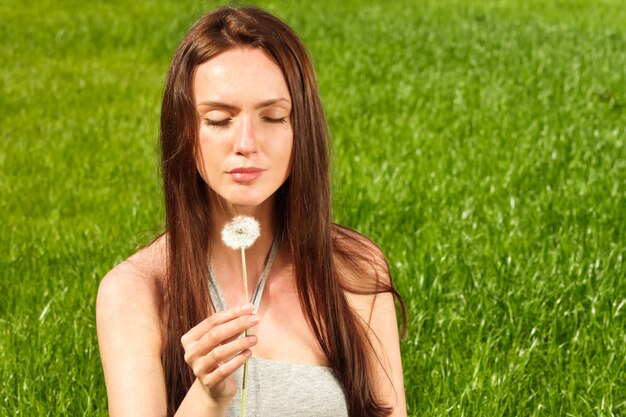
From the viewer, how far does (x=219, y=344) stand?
180cm

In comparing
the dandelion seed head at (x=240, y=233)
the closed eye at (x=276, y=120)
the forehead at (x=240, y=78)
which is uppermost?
the forehead at (x=240, y=78)

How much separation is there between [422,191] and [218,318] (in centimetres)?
387

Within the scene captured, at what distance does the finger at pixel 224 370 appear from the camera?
1.77 metres

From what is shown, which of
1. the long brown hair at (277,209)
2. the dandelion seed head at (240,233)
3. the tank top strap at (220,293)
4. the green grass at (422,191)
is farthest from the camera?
the green grass at (422,191)

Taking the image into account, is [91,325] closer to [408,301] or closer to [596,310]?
[408,301]

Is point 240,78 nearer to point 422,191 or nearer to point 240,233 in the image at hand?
point 240,233

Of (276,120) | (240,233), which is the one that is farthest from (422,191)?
(240,233)

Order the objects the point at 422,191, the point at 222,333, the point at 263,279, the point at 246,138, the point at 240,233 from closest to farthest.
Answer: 1. the point at 222,333
2. the point at 240,233
3. the point at 246,138
4. the point at 263,279
5. the point at 422,191

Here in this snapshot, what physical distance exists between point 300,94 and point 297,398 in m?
0.65

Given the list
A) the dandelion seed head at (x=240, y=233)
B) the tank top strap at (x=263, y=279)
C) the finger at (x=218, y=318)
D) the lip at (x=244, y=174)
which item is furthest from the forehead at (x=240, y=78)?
the finger at (x=218, y=318)

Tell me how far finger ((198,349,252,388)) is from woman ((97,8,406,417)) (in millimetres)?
118

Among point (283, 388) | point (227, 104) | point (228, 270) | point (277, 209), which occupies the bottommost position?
point (283, 388)

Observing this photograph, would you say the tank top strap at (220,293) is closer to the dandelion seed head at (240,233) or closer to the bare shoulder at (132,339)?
the bare shoulder at (132,339)

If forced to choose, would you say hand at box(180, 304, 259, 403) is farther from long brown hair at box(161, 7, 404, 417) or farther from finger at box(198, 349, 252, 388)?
long brown hair at box(161, 7, 404, 417)
